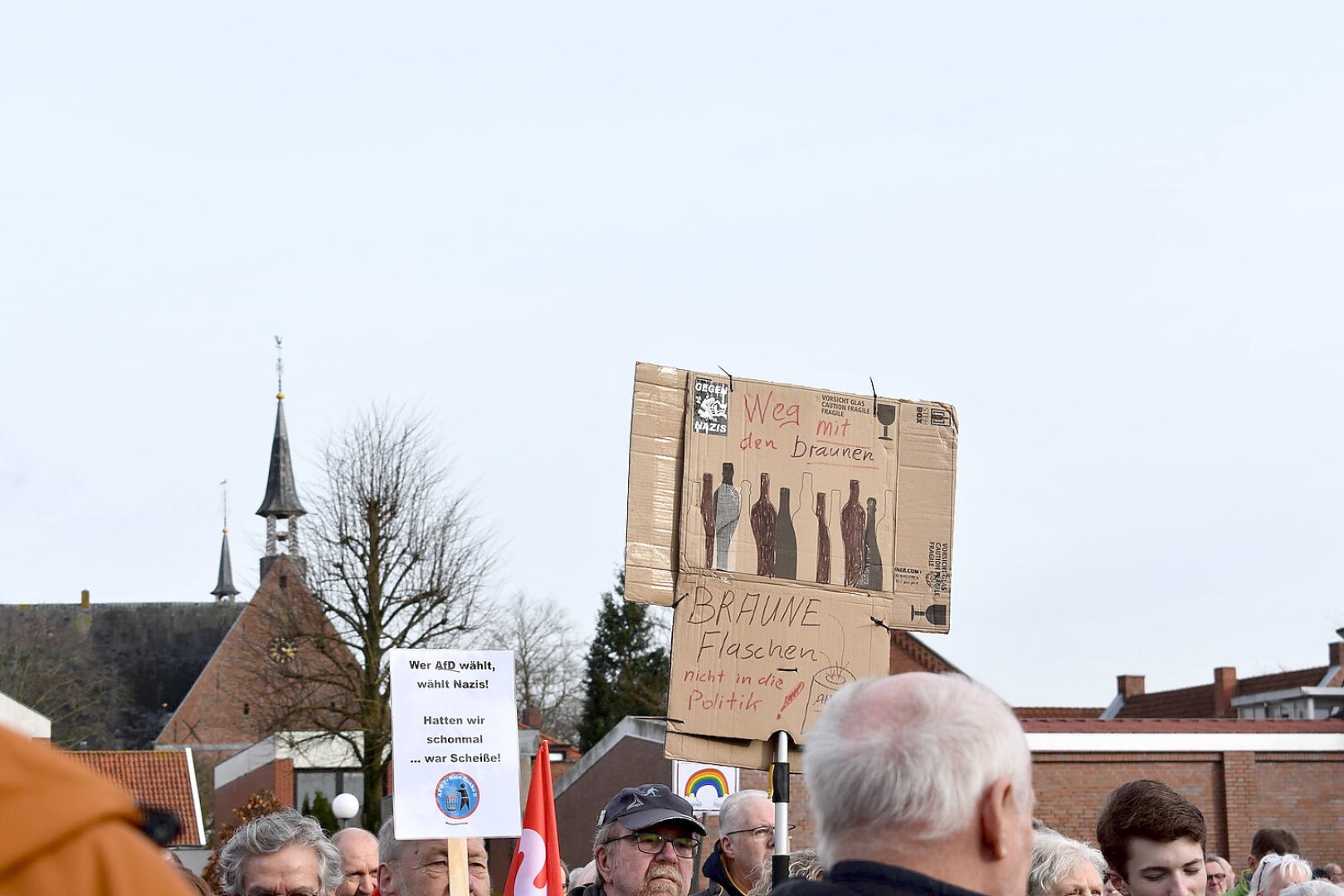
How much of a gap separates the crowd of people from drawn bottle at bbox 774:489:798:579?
101 cm

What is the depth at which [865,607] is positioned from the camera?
5719mm

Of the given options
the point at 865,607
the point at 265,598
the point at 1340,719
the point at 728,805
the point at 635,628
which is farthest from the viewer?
the point at 635,628

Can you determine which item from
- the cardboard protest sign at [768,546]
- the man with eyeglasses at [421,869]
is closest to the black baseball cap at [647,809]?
the cardboard protest sign at [768,546]

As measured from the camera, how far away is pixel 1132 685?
44.0 m

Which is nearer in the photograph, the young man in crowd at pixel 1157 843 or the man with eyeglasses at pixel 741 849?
the young man in crowd at pixel 1157 843

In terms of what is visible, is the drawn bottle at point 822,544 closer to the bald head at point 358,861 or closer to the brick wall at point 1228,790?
the bald head at point 358,861

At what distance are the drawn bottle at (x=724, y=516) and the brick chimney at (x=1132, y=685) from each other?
4091 centimetres

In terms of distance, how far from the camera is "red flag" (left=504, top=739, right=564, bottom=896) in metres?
5.64

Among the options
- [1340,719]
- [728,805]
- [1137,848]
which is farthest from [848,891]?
[1340,719]

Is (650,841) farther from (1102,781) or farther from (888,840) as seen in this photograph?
(1102,781)

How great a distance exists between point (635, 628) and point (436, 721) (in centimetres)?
5350

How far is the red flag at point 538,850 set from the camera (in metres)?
5.64

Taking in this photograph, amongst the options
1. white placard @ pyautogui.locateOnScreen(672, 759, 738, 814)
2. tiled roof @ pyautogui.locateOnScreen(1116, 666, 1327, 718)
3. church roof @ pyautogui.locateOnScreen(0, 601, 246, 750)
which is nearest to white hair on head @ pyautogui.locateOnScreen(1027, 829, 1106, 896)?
white placard @ pyautogui.locateOnScreen(672, 759, 738, 814)

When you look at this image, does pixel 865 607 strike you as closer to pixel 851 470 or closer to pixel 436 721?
pixel 851 470
